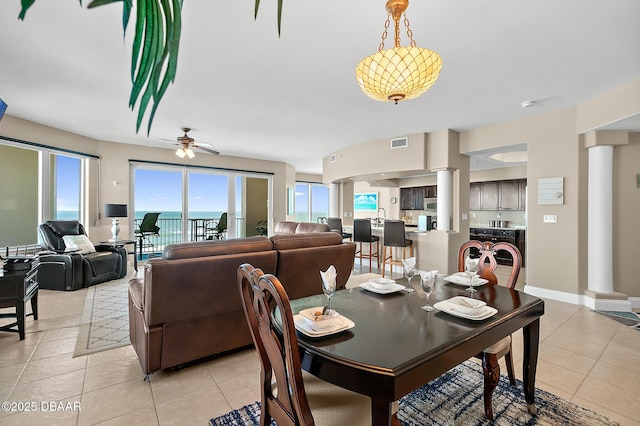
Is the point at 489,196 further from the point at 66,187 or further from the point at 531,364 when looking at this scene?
the point at 66,187

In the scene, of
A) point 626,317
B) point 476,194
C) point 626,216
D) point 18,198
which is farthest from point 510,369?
point 18,198

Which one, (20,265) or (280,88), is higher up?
(280,88)

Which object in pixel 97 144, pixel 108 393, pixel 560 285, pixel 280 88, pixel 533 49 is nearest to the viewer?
pixel 108 393

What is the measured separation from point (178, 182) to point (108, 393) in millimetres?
5832

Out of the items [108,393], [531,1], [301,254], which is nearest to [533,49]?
[531,1]

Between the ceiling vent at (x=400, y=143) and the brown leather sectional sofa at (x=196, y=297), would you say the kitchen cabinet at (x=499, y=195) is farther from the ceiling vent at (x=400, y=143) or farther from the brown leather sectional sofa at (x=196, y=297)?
the brown leather sectional sofa at (x=196, y=297)

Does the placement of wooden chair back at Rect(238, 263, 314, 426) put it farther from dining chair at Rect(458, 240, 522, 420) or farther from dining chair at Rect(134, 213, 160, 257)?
dining chair at Rect(134, 213, 160, 257)

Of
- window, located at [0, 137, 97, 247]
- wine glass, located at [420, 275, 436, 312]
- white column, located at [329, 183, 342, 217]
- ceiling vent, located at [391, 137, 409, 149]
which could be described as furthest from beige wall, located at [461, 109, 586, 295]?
window, located at [0, 137, 97, 247]

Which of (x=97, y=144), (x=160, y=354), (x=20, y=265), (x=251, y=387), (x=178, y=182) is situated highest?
(x=97, y=144)

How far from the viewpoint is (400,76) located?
6.13 ft

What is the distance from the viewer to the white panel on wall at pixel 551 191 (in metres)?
4.11

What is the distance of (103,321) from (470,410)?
3.58 metres

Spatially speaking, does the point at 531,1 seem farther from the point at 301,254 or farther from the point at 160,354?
the point at 160,354

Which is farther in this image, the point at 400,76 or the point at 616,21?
the point at 616,21
